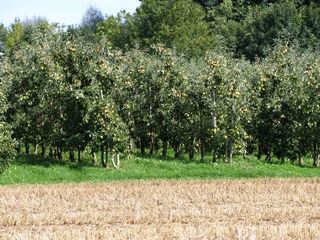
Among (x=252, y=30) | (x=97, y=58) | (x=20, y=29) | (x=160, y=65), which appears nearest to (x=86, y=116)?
(x=97, y=58)

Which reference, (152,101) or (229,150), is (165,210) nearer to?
(229,150)

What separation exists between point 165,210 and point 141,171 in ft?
28.6

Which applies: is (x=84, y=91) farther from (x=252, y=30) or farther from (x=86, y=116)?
(x=252, y=30)

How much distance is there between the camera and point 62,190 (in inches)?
679

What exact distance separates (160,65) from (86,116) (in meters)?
5.34

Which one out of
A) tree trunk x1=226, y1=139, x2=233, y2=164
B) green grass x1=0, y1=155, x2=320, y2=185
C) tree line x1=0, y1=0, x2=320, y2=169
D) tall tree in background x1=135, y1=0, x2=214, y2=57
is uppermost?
tall tree in background x1=135, y1=0, x2=214, y2=57

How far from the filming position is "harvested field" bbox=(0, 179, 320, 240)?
1080cm

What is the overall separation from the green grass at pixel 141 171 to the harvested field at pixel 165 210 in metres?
2.85

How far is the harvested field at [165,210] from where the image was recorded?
35.4 ft

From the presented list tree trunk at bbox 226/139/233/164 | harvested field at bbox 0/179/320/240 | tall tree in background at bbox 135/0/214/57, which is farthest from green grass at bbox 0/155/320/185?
tall tree in background at bbox 135/0/214/57

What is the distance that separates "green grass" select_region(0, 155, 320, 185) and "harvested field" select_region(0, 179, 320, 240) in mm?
2846

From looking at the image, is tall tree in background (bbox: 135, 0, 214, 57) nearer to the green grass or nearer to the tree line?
the tree line

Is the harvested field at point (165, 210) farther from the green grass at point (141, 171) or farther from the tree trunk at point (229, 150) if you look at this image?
the tree trunk at point (229, 150)

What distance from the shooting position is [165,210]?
14.2 m
